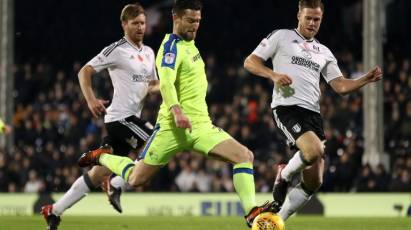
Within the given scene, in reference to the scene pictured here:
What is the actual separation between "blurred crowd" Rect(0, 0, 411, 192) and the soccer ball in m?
9.84

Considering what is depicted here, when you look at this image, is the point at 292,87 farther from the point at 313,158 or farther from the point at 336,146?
the point at 336,146

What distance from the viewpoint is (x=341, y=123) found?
19641 mm

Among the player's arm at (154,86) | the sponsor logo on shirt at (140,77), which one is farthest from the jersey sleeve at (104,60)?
the player's arm at (154,86)

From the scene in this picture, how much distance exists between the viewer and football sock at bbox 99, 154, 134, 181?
9.67 m

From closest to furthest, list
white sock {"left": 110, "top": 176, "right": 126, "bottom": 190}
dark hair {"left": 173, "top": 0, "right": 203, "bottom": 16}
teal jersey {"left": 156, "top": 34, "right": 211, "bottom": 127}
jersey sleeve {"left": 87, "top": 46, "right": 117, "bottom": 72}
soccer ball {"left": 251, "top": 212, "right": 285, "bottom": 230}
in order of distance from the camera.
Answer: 1. soccer ball {"left": 251, "top": 212, "right": 285, "bottom": 230}
2. teal jersey {"left": 156, "top": 34, "right": 211, "bottom": 127}
3. dark hair {"left": 173, "top": 0, "right": 203, "bottom": 16}
4. jersey sleeve {"left": 87, "top": 46, "right": 117, "bottom": 72}
5. white sock {"left": 110, "top": 176, "right": 126, "bottom": 190}

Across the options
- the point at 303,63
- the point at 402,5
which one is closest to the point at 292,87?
the point at 303,63

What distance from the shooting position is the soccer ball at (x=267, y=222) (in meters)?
8.53

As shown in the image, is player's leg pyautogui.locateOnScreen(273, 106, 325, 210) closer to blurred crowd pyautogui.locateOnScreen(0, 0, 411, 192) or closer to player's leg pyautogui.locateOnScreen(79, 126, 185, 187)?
player's leg pyautogui.locateOnScreen(79, 126, 185, 187)

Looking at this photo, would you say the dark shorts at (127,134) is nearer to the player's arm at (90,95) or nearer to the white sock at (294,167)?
the player's arm at (90,95)

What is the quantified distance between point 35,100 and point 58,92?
4.51 feet

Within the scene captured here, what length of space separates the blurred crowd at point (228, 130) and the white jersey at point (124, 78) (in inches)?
302

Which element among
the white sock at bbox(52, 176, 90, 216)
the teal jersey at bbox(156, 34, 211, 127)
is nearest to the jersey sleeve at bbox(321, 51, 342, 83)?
the teal jersey at bbox(156, 34, 211, 127)

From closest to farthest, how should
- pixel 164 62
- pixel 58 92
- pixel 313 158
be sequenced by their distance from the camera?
pixel 164 62, pixel 313 158, pixel 58 92

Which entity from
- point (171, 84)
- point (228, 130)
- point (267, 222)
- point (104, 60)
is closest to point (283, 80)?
point (171, 84)
